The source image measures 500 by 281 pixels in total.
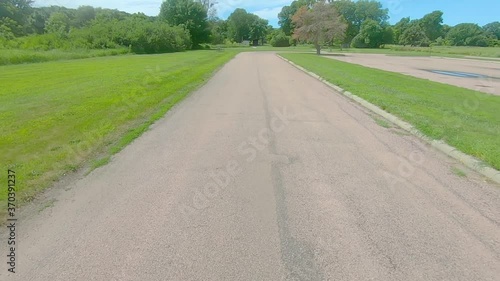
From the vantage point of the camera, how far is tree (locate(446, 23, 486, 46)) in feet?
358

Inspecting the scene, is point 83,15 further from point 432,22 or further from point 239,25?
point 432,22

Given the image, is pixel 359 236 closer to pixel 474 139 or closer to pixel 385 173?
pixel 385 173

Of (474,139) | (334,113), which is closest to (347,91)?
(334,113)

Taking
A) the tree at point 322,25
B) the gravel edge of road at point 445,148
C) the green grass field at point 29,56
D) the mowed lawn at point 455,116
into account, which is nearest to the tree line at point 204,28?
the tree at point 322,25

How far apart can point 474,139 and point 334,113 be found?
371 centimetres

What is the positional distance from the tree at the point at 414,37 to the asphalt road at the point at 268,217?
114m

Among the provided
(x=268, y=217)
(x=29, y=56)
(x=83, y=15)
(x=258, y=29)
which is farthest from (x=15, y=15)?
(x=268, y=217)

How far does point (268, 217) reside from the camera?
12.0ft

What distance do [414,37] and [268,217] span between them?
11903 centimetres

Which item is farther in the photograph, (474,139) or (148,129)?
(148,129)

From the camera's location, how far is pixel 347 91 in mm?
12828

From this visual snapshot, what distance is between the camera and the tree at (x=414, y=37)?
103 metres

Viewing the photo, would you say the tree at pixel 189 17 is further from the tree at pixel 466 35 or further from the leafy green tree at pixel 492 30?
the leafy green tree at pixel 492 30

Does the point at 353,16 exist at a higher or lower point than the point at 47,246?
higher
